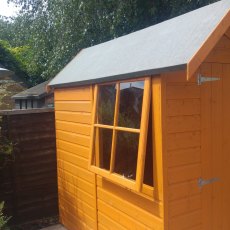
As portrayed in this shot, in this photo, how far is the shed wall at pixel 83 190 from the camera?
3330mm

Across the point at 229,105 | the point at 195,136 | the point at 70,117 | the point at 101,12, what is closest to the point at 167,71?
the point at 195,136

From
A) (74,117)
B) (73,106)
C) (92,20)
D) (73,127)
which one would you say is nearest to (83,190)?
(73,127)

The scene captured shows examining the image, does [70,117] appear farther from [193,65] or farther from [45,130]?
[193,65]

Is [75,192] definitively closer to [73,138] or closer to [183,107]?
[73,138]

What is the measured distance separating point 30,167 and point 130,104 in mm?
2800

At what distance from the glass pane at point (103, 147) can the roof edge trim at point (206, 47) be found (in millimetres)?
1372

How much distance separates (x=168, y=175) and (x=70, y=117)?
227 centimetres

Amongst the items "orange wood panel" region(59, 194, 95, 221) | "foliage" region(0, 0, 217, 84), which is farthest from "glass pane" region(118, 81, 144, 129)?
"foliage" region(0, 0, 217, 84)

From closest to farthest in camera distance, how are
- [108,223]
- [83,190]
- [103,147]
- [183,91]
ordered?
[183,91] → [103,147] → [108,223] → [83,190]

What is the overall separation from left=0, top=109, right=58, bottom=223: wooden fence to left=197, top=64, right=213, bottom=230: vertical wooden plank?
122 inches

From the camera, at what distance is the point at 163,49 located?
3.07 m

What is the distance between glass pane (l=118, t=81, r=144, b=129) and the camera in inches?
124

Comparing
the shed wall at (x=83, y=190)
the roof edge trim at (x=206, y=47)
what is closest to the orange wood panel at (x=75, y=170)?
the shed wall at (x=83, y=190)

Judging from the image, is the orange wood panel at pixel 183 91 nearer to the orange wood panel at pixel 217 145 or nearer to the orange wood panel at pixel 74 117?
the orange wood panel at pixel 217 145
